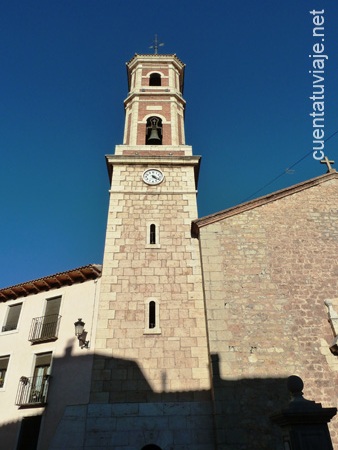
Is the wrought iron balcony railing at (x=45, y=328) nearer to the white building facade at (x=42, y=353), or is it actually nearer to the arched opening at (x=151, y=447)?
the white building facade at (x=42, y=353)

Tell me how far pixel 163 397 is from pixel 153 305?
7.77 ft

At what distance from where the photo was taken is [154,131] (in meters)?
14.7

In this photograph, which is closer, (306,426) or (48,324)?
(306,426)

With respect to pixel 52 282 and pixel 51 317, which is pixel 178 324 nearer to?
pixel 51 317

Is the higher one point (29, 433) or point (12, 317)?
point (12, 317)

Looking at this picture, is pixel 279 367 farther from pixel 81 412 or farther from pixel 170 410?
pixel 81 412

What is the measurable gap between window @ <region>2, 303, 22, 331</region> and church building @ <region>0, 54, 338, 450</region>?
0.27 feet

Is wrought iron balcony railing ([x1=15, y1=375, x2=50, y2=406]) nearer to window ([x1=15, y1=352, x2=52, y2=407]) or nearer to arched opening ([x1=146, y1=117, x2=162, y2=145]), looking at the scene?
window ([x1=15, y1=352, x2=52, y2=407])

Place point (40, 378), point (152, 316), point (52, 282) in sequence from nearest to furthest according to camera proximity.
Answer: point (152, 316), point (40, 378), point (52, 282)

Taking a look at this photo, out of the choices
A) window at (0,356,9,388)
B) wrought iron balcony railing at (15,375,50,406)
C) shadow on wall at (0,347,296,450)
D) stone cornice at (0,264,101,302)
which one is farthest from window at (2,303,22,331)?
shadow on wall at (0,347,296,450)

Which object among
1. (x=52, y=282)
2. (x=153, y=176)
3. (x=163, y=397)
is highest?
(x=153, y=176)

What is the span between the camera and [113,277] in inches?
410

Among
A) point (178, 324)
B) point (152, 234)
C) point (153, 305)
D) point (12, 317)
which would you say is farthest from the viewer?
point (12, 317)

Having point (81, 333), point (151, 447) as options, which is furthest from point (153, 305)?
point (151, 447)
